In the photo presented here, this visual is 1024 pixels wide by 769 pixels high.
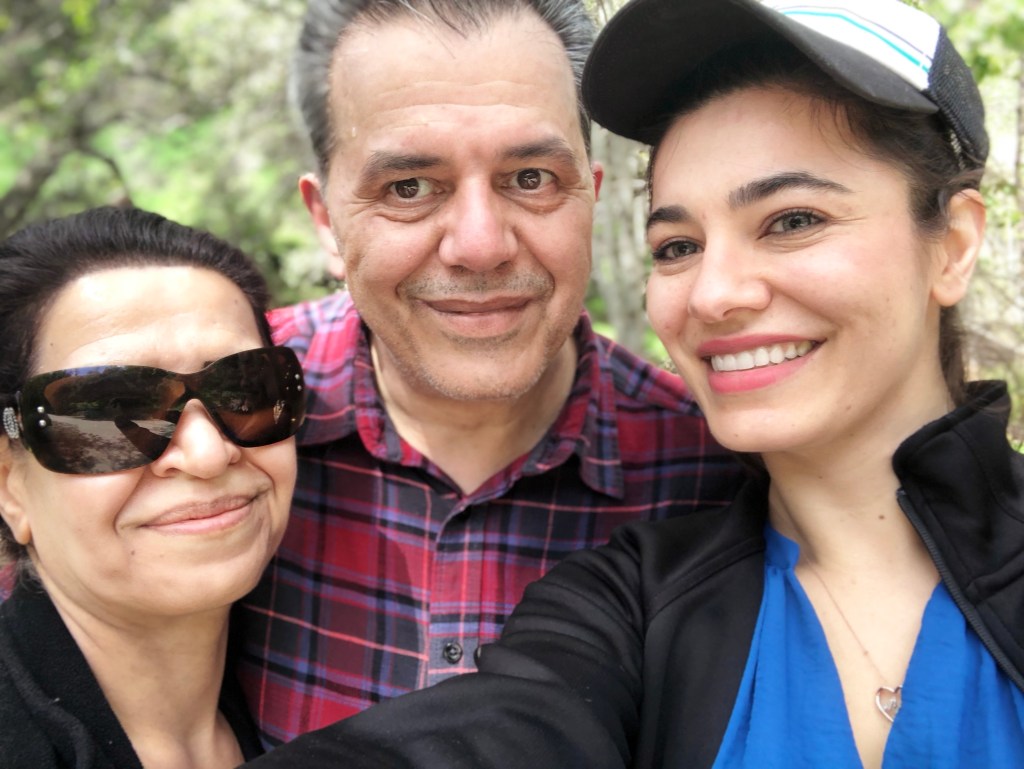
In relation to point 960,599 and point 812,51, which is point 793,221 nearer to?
point 812,51

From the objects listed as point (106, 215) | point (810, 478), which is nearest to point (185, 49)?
point (106, 215)

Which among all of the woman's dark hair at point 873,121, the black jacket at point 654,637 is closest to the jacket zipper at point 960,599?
the black jacket at point 654,637

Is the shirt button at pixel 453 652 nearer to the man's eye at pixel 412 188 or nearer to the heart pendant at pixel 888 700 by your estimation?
the heart pendant at pixel 888 700

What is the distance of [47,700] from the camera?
73.5 inches

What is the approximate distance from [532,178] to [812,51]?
3.08ft

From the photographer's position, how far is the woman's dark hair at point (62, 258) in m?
2.00

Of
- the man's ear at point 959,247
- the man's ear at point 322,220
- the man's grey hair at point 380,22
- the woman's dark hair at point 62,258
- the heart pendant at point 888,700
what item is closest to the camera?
the heart pendant at point 888,700

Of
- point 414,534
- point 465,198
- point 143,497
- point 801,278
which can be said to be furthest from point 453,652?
point 801,278

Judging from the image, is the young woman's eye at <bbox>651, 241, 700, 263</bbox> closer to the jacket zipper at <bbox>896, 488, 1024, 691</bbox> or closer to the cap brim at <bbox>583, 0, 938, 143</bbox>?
the cap brim at <bbox>583, 0, 938, 143</bbox>

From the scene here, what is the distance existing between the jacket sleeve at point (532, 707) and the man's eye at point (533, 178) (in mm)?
1014

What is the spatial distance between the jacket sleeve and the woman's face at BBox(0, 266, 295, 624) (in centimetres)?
52

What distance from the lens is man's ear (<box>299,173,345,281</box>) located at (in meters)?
2.77

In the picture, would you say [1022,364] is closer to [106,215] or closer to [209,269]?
[209,269]

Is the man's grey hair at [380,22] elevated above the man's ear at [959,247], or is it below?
above
